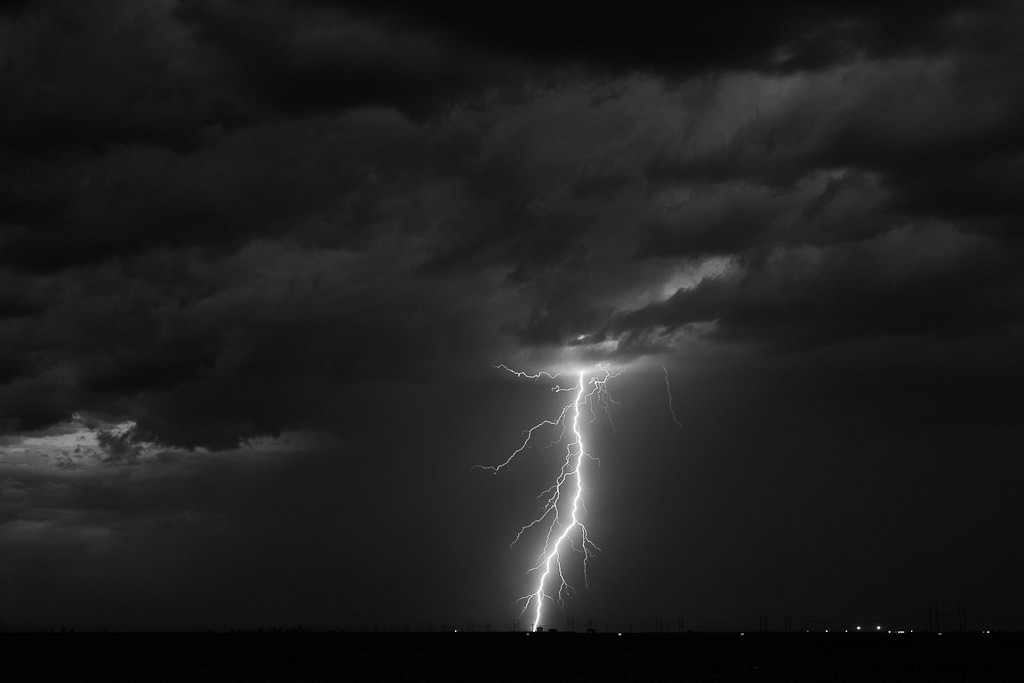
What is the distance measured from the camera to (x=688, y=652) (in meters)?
86.6

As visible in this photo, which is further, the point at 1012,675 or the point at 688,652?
the point at 688,652

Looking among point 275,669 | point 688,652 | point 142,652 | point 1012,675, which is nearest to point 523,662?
point 275,669

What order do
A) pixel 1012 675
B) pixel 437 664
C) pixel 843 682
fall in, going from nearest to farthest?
pixel 843 682 < pixel 1012 675 < pixel 437 664

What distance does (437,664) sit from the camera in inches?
2724

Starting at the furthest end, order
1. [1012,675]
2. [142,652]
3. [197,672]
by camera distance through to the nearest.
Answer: [142,652]
[197,672]
[1012,675]

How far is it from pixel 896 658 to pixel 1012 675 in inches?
658

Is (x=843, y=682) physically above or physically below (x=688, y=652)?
below

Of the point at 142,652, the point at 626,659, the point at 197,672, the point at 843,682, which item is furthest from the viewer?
the point at 142,652

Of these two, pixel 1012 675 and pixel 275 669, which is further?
pixel 275 669

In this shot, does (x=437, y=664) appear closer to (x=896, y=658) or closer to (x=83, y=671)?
(x=83, y=671)

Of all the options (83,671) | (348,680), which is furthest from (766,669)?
(83,671)

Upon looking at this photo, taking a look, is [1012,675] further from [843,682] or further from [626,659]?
[626,659]

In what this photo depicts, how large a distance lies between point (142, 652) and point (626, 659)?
40.3 m

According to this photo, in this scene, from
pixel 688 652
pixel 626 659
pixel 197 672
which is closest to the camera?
pixel 197 672
